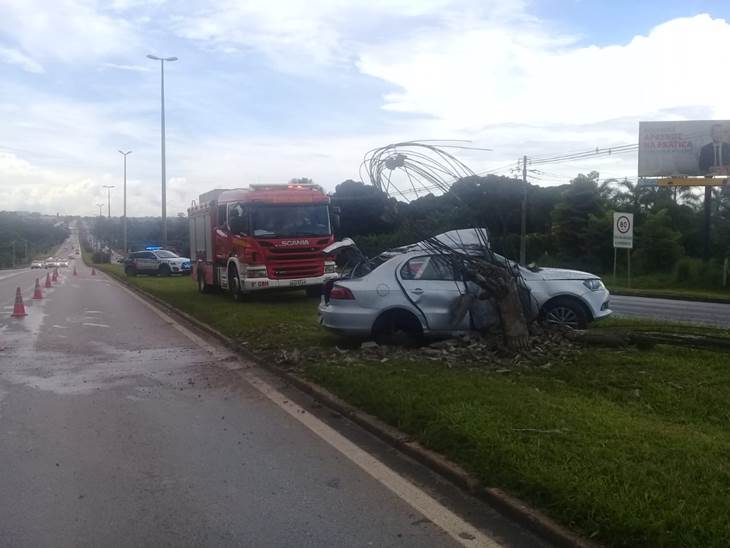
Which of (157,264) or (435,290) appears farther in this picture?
(157,264)

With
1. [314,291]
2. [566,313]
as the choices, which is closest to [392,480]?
[566,313]

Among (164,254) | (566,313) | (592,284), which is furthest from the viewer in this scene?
(164,254)

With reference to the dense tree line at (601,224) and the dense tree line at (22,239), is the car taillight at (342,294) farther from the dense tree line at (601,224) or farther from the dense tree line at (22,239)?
the dense tree line at (22,239)

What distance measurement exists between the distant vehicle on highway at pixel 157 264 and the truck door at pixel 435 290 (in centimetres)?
3267

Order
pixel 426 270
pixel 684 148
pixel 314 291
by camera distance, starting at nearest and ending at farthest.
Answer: pixel 426 270 < pixel 314 291 < pixel 684 148

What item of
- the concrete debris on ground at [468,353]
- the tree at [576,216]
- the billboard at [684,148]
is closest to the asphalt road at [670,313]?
the concrete debris on ground at [468,353]

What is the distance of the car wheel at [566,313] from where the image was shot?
10516 mm

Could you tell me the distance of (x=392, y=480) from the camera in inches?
216

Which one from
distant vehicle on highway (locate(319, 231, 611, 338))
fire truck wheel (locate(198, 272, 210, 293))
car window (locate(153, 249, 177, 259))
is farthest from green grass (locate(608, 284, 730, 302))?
car window (locate(153, 249, 177, 259))

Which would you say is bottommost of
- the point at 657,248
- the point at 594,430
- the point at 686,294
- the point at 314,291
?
the point at 686,294

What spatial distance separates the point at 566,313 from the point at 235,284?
10715 mm

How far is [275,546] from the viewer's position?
4359 millimetres

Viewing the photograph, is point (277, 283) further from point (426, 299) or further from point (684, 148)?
point (684, 148)

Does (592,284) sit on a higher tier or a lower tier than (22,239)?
lower
